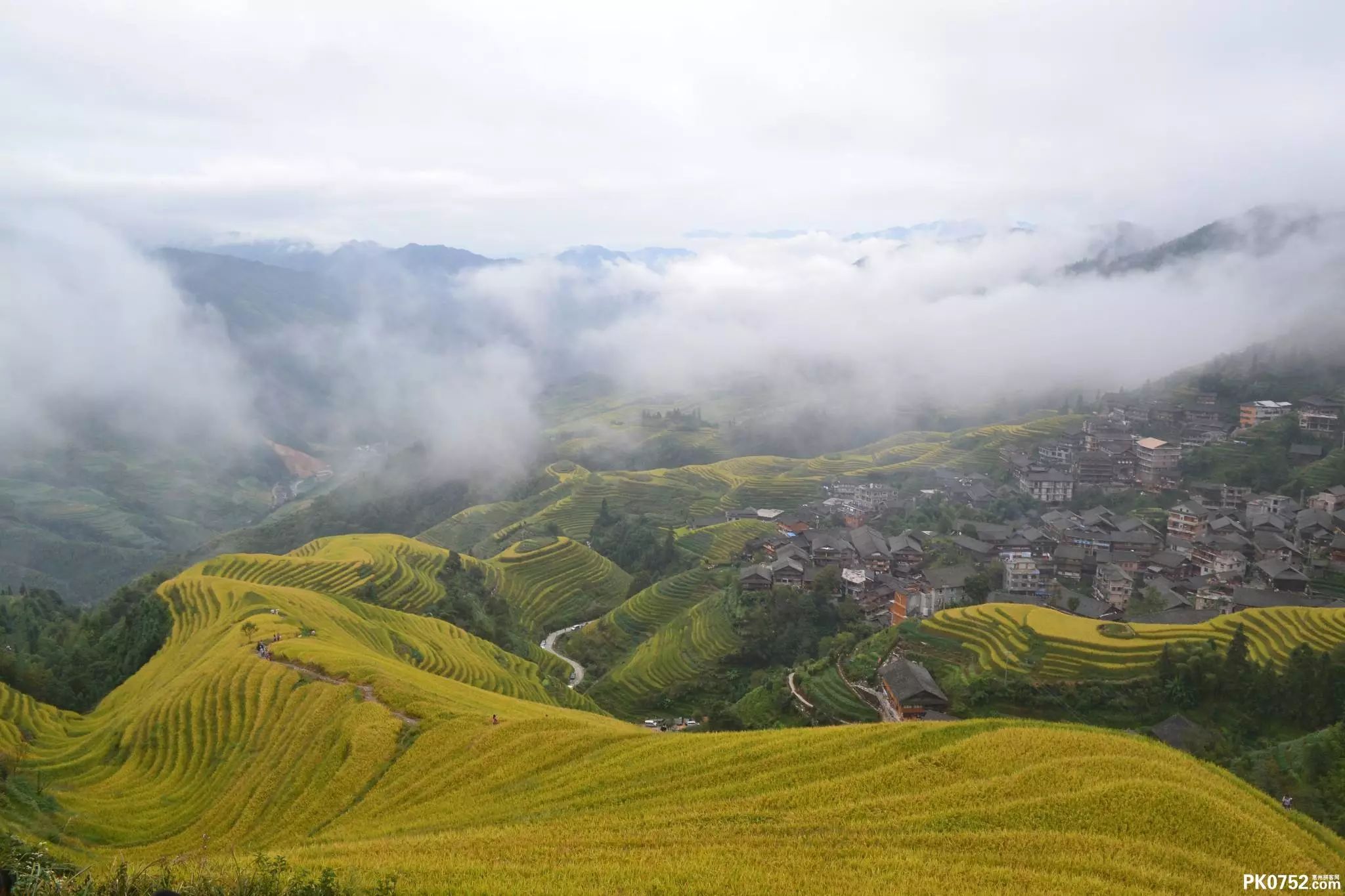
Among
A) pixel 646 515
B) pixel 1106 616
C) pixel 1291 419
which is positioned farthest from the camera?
pixel 646 515

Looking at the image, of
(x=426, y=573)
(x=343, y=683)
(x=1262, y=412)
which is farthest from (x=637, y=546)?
(x=1262, y=412)

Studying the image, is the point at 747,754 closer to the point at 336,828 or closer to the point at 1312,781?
the point at 336,828

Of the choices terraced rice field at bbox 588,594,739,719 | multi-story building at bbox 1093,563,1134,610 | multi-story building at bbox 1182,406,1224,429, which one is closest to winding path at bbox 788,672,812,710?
terraced rice field at bbox 588,594,739,719

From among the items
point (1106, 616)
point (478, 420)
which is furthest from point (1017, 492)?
point (478, 420)

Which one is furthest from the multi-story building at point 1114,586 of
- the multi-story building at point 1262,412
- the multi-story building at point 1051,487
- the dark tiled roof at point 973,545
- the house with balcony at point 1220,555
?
the multi-story building at point 1262,412

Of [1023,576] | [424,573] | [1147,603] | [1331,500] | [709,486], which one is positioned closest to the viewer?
[1147,603]

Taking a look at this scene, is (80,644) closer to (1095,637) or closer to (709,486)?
(1095,637)
